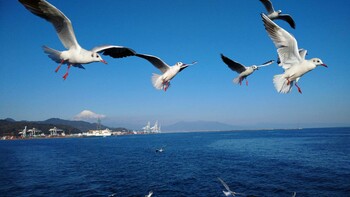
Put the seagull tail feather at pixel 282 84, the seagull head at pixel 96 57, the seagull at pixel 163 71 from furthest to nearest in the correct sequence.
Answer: the seagull at pixel 163 71 < the seagull tail feather at pixel 282 84 < the seagull head at pixel 96 57

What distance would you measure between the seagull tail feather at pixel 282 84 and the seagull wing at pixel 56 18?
4.23 meters

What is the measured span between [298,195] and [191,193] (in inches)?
366

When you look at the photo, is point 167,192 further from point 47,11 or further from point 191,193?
point 47,11

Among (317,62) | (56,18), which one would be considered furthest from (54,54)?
(317,62)

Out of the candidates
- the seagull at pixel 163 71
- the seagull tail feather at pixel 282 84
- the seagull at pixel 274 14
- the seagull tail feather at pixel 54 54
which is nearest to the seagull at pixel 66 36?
the seagull tail feather at pixel 54 54

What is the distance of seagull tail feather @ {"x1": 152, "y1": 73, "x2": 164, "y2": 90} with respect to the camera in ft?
25.2

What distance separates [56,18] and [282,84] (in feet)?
16.0

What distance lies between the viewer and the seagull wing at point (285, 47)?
5.91 meters

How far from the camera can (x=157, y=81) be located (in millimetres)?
8062

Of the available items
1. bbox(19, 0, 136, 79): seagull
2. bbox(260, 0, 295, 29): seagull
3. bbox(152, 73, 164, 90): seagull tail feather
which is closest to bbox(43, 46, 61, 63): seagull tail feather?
bbox(19, 0, 136, 79): seagull

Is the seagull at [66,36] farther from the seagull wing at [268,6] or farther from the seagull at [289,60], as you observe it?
the seagull wing at [268,6]

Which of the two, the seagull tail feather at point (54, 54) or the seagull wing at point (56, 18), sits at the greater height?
the seagull wing at point (56, 18)

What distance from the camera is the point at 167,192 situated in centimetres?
2759

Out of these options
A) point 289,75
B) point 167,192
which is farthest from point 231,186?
point 289,75
